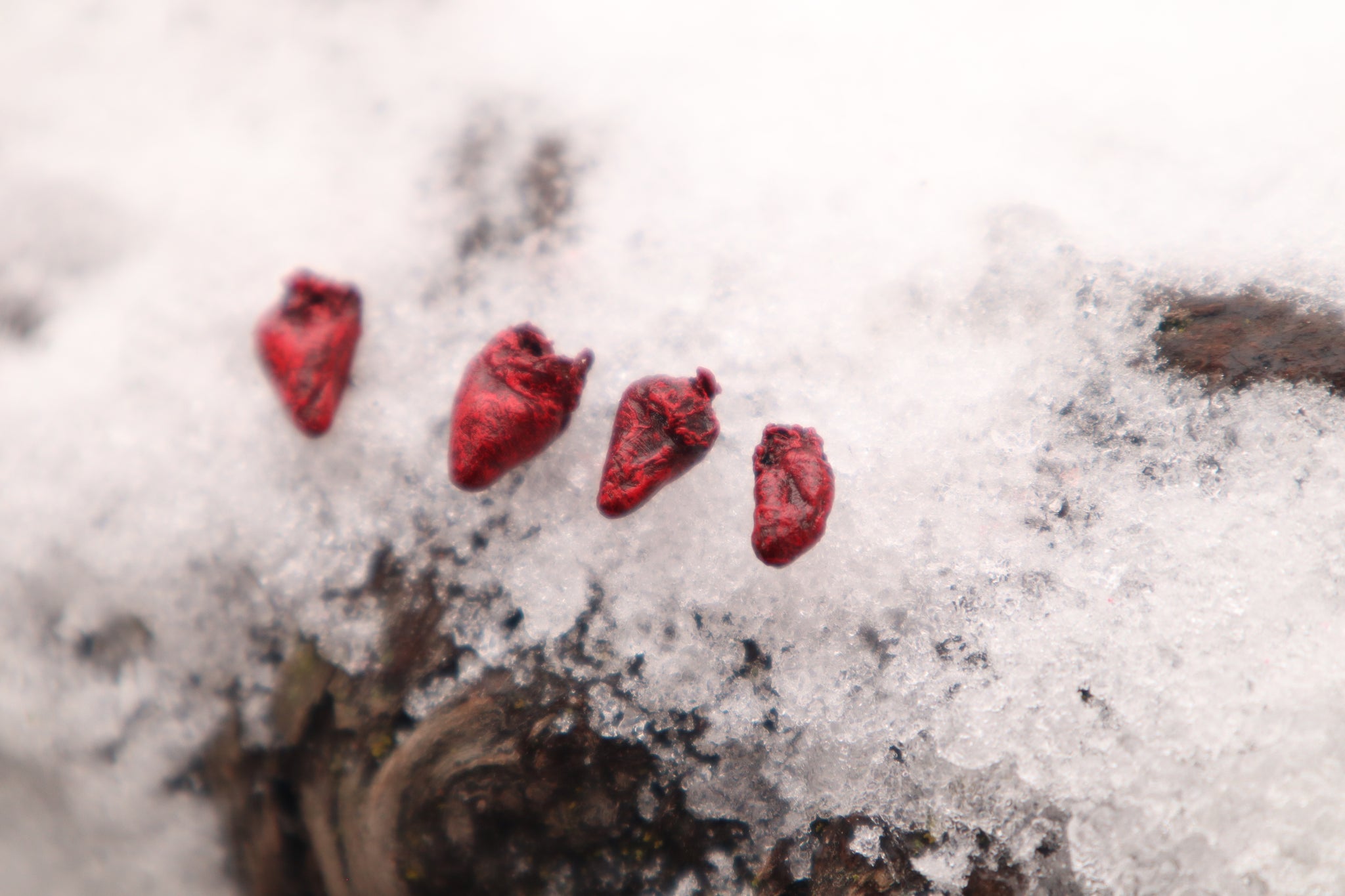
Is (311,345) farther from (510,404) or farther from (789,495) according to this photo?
(789,495)

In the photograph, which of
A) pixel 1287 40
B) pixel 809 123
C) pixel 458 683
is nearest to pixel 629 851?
pixel 458 683

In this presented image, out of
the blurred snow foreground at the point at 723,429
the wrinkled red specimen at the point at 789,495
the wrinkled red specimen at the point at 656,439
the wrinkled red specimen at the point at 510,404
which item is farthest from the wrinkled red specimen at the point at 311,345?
the wrinkled red specimen at the point at 789,495

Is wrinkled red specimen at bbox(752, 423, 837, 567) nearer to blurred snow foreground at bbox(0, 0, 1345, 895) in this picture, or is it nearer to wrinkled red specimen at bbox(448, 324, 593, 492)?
blurred snow foreground at bbox(0, 0, 1345, 895)

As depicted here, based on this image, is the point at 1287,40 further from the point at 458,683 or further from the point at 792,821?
the point at 458,683

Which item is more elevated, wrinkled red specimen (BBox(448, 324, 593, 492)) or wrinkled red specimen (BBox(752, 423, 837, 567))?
wrinkled red specimen (BBox(448, 324, 593, 492))

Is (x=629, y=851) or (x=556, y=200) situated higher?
(x=556, y=200)

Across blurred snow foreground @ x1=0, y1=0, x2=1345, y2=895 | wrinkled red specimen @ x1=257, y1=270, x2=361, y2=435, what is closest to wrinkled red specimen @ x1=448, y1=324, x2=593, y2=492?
blurred snow foreground @ x1=0, y1=0, x2=1345, y2=895
